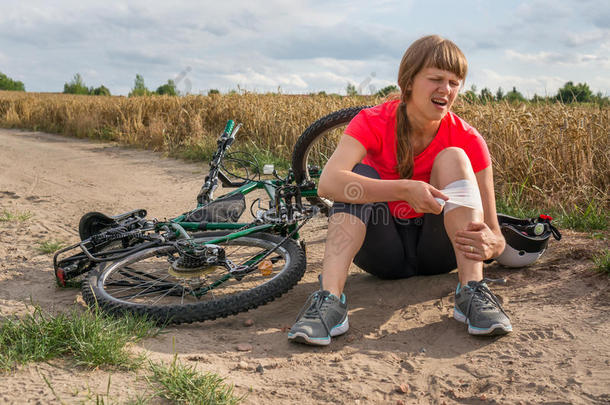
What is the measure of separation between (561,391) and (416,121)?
1.32 m

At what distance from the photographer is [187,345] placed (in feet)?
7.77

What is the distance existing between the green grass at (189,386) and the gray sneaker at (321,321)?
466 mm

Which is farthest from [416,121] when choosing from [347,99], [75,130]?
[75,130]

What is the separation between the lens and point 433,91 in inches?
92.5

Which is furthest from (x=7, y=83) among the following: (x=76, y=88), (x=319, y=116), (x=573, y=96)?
(x=573, y=96)

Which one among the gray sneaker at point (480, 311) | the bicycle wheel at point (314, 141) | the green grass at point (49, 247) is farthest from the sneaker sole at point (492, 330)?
the green grass at point (49, 247)

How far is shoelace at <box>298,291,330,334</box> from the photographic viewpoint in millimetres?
2363

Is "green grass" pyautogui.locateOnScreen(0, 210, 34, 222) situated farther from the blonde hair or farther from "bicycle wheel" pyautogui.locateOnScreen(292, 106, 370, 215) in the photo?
the blonde hair

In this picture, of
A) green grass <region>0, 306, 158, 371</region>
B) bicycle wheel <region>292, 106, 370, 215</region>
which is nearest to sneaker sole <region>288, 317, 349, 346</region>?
green grass <region>0, 306, 158, 371</region>

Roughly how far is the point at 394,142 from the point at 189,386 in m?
1.46

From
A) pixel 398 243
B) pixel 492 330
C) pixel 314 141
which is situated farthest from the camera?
pixel 314 141

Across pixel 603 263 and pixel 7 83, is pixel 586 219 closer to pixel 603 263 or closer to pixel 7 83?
pixel 603 263

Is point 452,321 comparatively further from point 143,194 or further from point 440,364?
point 143,194

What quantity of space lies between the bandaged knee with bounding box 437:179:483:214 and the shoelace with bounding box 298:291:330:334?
0.72 metres
